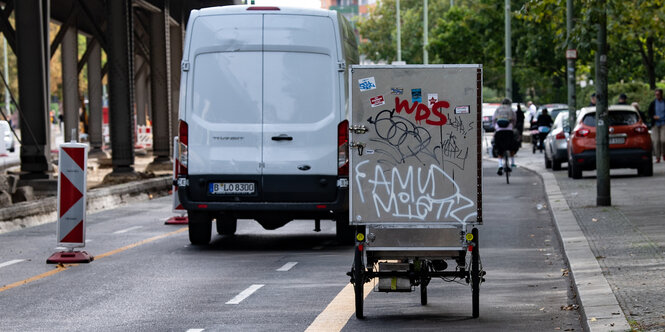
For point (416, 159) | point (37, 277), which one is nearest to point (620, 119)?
point (37, 277)

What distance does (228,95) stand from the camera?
1534 cm

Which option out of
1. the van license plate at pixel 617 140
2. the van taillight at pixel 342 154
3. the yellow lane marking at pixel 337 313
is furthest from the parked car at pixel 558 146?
the yellow lane marking at pixel 337 313

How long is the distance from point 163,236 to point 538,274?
6.53 m

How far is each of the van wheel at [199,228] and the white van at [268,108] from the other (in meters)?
0.45

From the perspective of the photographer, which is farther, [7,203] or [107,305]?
[7,203]

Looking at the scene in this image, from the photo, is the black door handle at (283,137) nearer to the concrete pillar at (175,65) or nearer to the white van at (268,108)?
the white van at (268,108)

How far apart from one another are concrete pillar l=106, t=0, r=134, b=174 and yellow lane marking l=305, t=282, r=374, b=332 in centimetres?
1956

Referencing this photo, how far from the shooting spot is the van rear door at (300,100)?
15250 mm

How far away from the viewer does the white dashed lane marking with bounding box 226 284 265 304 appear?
11070 mm

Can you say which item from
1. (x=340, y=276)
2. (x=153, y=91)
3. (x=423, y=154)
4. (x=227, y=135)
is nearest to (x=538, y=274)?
(x=340, y=276)

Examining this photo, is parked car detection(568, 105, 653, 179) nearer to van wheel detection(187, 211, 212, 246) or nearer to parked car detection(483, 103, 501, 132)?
van wheel detection(187, 211, 212, 246)

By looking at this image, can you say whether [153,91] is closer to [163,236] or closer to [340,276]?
[163,236]

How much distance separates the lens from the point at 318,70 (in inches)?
602

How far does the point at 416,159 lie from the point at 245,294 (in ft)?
7.30
